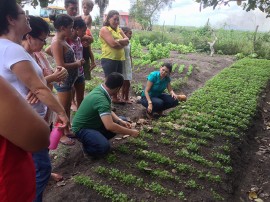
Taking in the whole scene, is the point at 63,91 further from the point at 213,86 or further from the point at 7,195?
the point at 213,86

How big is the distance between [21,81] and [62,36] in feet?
6.40

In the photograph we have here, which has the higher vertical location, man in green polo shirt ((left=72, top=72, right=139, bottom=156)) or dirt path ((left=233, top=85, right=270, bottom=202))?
man in green polo shirt ((left=72, top=72, right=139, bottom=156))

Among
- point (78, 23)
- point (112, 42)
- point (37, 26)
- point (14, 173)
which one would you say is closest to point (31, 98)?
point (37, 26)

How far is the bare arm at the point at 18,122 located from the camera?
1120 millimetres

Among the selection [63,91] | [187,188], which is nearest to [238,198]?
[187,188]

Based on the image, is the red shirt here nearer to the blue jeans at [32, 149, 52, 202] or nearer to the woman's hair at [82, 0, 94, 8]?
the blue jeans at [32, 149, 52, 202]

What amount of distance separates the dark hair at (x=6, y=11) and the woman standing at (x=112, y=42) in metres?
3.52

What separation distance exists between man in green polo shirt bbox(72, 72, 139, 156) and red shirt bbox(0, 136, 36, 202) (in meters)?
2.22

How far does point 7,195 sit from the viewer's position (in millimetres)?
1351

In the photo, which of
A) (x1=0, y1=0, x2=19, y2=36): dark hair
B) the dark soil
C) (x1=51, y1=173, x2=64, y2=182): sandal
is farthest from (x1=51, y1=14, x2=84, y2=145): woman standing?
(x1=0, y1=0, x2=19, y2=36): dark hair

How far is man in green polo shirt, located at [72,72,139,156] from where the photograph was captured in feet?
12.2

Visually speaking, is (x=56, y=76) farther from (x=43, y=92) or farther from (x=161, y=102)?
(x=161, y=102)

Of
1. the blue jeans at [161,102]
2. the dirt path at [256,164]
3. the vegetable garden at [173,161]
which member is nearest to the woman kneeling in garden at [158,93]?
the blue jeans at [161,102]

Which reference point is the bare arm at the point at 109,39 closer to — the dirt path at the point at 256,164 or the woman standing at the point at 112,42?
the woman standing at the point at 112,42
